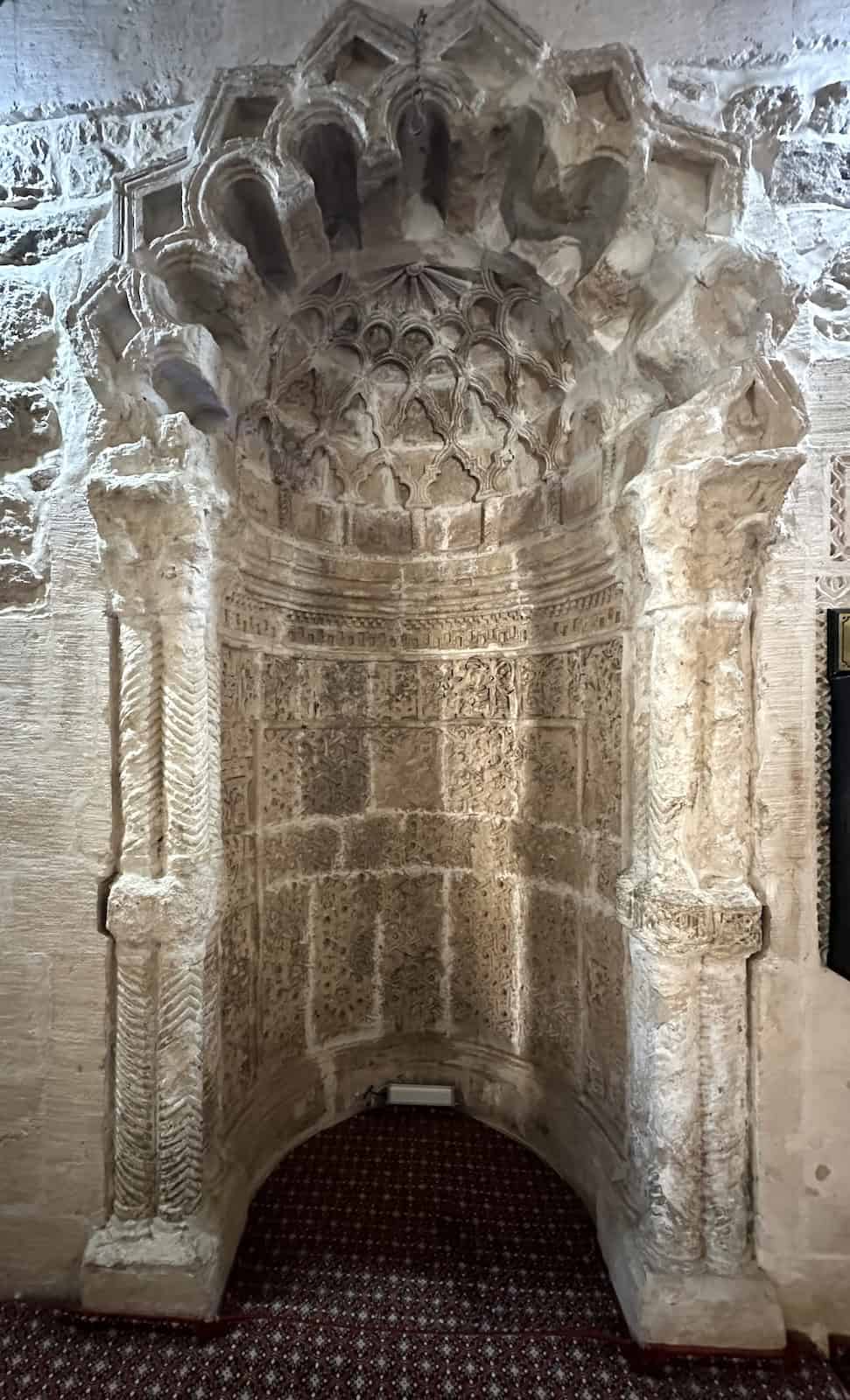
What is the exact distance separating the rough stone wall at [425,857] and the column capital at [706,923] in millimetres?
382

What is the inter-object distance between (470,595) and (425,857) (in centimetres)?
126

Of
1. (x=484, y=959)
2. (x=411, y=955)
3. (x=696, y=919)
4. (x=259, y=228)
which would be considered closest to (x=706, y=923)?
(x=696, y=919)

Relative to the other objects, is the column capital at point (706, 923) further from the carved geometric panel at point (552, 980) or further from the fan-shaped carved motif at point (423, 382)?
the fan-shaped carved motif at point (423, 382)

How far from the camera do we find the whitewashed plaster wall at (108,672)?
188 cm

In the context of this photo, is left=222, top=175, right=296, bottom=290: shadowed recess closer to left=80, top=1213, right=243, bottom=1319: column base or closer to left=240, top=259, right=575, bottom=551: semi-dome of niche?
left=240, top=259, right=575, bottom=551: semi-dome of niche

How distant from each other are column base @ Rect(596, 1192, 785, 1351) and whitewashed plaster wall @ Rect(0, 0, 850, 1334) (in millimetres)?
90

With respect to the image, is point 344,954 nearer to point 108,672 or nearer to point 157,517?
point 108,672

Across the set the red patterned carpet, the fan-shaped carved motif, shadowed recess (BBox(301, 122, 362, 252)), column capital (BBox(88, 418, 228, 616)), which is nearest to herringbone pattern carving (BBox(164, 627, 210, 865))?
column capital (BBox(88, 418, 228, 616))

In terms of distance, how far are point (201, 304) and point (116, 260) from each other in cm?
26

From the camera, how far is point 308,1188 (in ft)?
7.82

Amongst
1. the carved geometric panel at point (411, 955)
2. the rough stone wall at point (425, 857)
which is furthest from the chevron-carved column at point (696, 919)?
the carved geometric panel at point (411, 955)

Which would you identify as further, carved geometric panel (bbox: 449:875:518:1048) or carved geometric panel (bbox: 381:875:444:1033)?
carved geometric panel (bbox: 381:875:444:1033)

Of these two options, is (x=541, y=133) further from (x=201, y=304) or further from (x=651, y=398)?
(x=201, y=304)

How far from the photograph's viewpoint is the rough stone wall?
7.76ft
